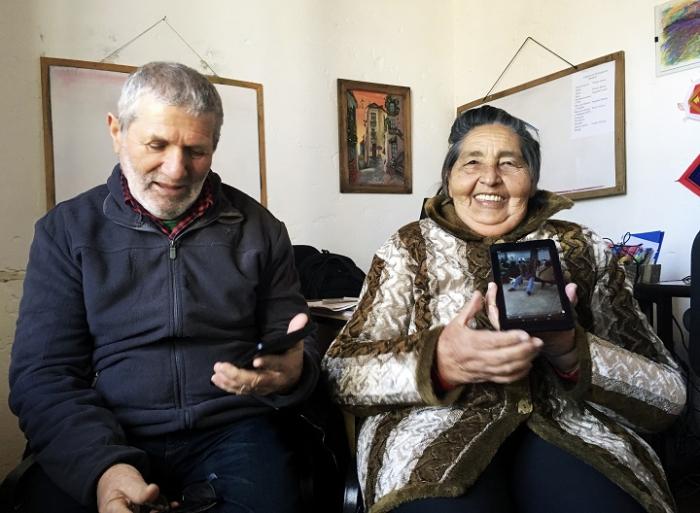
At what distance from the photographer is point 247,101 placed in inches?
90.6

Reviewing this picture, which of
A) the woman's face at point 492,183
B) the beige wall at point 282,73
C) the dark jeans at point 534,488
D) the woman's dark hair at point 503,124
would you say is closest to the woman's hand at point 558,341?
the dark jeans at point 534,488

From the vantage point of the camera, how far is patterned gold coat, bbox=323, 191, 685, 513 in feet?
3.03

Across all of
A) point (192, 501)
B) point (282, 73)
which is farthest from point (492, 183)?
point (282, 73)

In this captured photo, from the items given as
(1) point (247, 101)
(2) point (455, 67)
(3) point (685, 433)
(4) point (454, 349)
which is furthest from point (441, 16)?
(4) point (454, 349)

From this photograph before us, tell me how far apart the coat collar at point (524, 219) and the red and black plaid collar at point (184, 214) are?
463 mm

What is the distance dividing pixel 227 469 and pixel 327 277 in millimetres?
1114

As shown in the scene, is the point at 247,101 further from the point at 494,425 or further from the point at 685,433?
the point at 685,433

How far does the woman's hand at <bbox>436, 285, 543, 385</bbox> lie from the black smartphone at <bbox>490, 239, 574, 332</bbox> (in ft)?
0.09

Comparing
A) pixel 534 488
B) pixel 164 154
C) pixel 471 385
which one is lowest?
pixel 534 488

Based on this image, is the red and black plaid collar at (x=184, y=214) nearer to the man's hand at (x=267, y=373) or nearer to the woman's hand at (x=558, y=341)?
the man's hand at (x=267, y=373)

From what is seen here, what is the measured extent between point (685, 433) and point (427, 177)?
60.1 inches

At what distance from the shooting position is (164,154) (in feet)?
3.29

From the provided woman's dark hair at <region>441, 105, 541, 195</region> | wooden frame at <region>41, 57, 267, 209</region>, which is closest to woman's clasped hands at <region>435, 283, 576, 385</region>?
woman's dark hair at <region>441, 105, 541, 195</region>

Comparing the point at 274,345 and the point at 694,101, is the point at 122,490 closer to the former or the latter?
the point at 274,345
